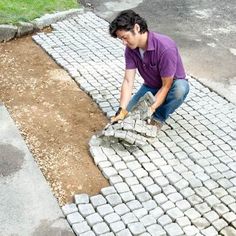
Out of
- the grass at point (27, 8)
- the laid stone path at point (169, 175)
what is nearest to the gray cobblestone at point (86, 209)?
the laid stone path at point (169, 175)

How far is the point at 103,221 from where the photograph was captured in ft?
15.2

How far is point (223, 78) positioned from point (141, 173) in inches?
112

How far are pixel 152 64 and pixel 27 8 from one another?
4900 millimetres

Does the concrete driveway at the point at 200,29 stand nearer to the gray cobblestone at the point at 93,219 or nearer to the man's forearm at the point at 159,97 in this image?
the man's forearm at the point at 159,97

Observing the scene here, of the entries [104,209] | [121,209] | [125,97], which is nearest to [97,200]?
[104,209]

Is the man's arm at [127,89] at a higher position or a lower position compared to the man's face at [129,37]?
lower

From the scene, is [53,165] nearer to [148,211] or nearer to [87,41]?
[148,211]

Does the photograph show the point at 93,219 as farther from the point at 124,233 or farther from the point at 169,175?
the point at 169,175

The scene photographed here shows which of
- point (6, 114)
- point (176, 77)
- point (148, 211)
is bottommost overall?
point (6, 114)

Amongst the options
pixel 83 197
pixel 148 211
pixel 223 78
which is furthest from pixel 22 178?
pixel 223 78

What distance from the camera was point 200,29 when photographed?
9.20 metres

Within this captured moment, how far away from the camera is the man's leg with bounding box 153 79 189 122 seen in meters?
5.69

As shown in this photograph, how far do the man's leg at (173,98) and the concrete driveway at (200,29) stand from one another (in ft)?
4.38

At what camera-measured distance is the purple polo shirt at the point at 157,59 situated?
5332mm
